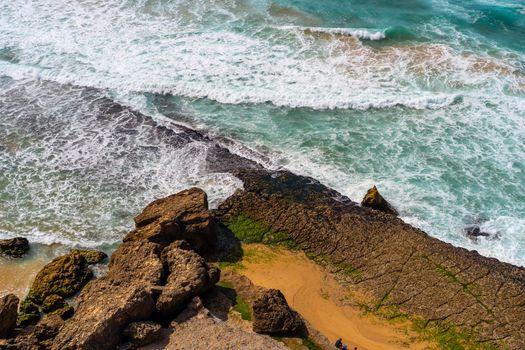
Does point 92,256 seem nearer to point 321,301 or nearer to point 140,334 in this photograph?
point 140,334

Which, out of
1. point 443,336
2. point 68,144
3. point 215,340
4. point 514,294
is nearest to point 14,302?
point 215,340

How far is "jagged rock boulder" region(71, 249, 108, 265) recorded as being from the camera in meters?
19.3

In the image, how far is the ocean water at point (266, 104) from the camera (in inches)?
888

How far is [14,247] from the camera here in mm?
19672

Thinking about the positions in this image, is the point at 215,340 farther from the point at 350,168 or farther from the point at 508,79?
the point at 508,79

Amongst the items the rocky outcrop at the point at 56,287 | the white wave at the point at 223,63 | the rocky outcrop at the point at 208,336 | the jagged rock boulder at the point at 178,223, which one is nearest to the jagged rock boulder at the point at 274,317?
the rocky outcrop at the point at 208,336

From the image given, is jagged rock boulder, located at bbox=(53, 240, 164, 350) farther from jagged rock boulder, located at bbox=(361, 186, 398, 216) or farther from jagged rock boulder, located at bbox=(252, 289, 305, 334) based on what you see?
jagged rock boulder, located at bbox=(361, 186, 398, 216)

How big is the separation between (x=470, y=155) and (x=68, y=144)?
66.4 ft

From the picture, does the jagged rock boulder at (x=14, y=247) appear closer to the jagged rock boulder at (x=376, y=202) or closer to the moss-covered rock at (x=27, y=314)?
the moss-covered rock at (x=27, y=314)

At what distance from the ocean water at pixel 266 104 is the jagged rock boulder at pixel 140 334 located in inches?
240

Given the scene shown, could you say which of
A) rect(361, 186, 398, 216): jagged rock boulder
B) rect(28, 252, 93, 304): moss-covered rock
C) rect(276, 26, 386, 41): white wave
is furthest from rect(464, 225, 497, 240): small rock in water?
rect(276, 26, 386, 41): white wave

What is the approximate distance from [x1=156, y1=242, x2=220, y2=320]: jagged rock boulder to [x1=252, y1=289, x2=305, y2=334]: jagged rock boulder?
193cm

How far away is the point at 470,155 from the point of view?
82.8ft

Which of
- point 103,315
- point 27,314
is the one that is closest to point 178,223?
point 103,315
